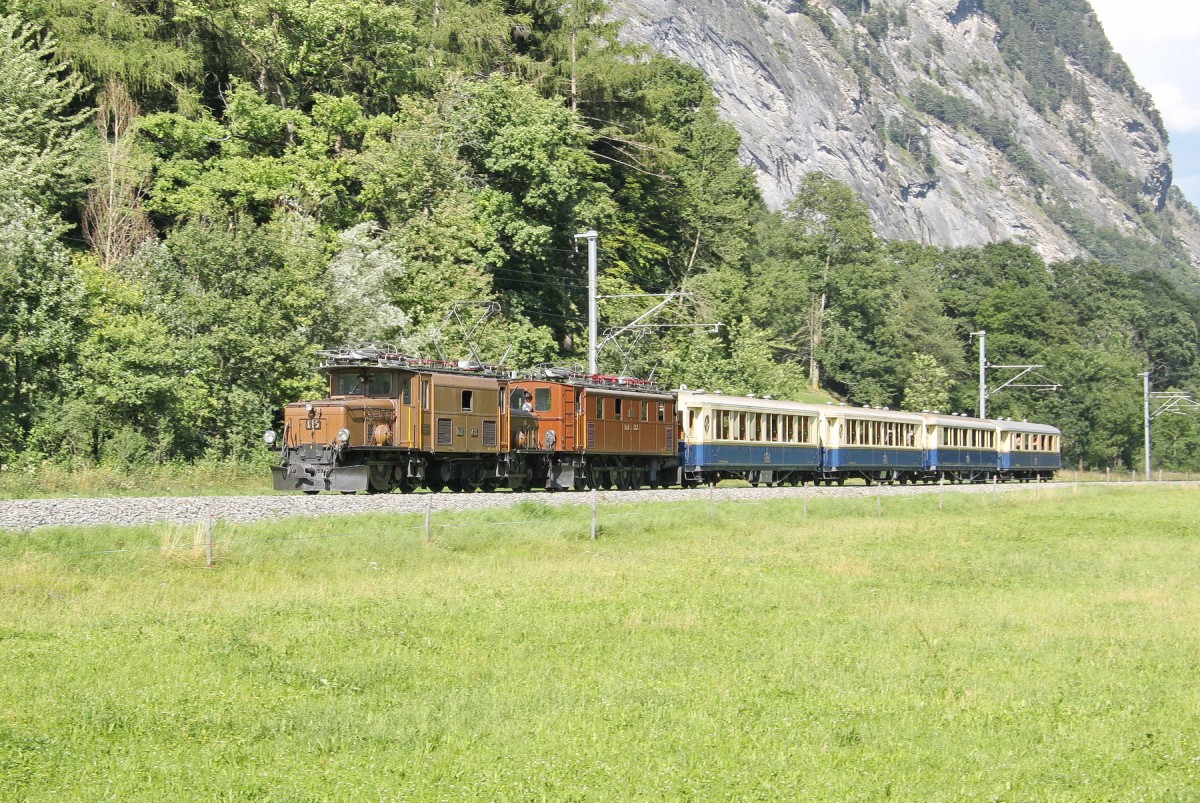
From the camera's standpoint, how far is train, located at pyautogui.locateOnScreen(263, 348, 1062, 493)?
3466 centimetres

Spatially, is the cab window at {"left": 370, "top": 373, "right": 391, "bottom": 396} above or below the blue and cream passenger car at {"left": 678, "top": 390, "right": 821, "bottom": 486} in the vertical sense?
above

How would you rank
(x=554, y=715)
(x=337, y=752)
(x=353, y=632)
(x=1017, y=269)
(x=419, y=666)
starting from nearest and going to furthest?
(x=337, y=752) < (x=554, y=715) < (x=419, y=666) < (x=353, y=632) < (x=1017, y=269)

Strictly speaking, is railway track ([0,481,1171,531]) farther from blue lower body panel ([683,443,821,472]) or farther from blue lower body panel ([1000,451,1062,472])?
blue lower body panel ([1000,451,1062,472])

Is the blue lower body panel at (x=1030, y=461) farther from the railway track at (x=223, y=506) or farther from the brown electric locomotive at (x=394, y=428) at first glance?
the brown electric locomotive at (x=394, y=428)

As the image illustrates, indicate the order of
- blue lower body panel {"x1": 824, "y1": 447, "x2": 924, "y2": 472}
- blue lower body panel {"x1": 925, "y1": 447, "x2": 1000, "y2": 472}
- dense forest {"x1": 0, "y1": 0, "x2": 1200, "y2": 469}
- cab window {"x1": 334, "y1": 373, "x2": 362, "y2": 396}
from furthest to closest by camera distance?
blue lower body panel {"x1": 925, "y1": 447, "x2": 1000, "y2": 472} → blue lower body panel {"x1": 824, "y1": 447, "x2": 924, "y2": 472} → dense forest {"x1": 0, "y1": 0, "x2": 1200, "y2": 469} → cab window {"x1": 334, "y1": 373, "x2": 362, "y2": 396}

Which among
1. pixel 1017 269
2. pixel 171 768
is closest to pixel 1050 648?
pixel 171 768

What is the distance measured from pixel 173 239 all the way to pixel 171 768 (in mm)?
35222

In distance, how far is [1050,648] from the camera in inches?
668

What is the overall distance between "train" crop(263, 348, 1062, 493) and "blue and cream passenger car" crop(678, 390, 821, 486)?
5 cm

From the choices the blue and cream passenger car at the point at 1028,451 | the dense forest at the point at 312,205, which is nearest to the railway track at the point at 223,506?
the dense forest at the point at 312,205

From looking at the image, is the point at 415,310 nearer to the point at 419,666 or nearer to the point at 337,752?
the point at 419,666

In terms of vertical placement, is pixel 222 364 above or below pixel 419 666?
above

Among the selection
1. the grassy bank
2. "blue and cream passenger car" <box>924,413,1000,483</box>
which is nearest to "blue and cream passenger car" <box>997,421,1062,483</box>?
"blue and cream passenger car" <box>924,413,1000,483</box>

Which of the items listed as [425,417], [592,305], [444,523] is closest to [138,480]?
[425,417]
